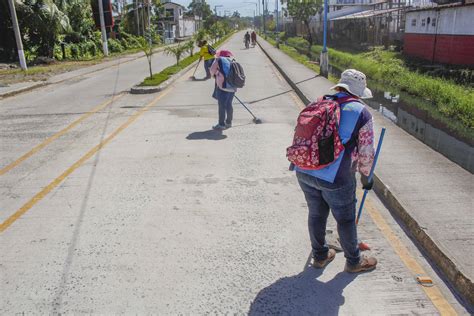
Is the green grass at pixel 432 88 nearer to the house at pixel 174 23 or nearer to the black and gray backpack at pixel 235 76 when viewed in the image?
the black and gray backpack at pixel 235 76

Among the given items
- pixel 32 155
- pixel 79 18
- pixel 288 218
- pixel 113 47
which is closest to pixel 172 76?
pixel 32 155

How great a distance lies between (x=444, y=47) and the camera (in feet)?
70.7

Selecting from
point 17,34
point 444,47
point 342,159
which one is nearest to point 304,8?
point 444,47

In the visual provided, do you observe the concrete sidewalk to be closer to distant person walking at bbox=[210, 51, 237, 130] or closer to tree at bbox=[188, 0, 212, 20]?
distant person walking at bbox=[210, 51, 237, 130]

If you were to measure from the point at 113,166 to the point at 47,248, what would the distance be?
8.57 ft

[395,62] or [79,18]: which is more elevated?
[79,18]

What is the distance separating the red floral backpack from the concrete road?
3.48ft

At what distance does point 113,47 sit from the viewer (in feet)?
130

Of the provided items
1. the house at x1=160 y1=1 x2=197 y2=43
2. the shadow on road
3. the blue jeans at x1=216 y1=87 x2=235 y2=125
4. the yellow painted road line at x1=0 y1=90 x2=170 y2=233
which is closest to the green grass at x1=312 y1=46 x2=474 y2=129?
the blue jeans at x1=216 y1=87 x2=235 y2=125

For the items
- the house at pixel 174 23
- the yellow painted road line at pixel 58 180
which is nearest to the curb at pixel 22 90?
the yellow painted road line at pixel 58 180

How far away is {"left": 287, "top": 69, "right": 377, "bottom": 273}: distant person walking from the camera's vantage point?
11.2ft

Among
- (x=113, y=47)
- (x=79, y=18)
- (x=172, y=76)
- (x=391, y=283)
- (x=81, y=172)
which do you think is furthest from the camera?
(x=113, y=47)

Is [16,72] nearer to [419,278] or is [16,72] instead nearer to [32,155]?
[32,155]

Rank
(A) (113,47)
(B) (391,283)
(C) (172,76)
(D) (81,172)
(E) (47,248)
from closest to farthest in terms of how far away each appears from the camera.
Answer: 1. (B) (391,283)
2. (E) (47,248)
3. (D) (81,172)
4. (C) (172,76)
5. (A) (113,47)
